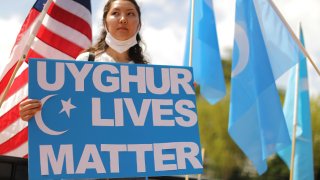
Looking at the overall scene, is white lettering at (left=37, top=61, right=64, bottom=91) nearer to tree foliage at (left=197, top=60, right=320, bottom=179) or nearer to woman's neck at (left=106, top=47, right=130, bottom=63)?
woman's neck at (left=106, top=47, right=130, bottom=63)

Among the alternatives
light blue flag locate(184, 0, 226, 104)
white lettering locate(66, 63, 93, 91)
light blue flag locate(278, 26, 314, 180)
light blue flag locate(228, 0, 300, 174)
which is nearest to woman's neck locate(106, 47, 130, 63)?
white lettering locate(66, 63, 93, 91)

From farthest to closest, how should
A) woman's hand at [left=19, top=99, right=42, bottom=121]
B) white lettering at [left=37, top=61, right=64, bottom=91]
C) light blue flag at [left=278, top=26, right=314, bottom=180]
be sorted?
light blue flag at [left=278, top=26, right=314, bottom=180], white lettering at [left=37, top=61, right=64, bottom=91], woman's hand at [left=19, top=99, right=42, bottom=121]

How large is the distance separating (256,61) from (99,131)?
2.49 metres

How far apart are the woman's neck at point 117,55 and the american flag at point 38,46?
121cm

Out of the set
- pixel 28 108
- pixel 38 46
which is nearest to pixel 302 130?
pixel 38 46

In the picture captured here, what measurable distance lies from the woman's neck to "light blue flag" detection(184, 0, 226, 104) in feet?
8.85

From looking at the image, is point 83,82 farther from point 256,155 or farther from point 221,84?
point 221,84

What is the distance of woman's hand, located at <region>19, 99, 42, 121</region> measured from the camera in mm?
2275

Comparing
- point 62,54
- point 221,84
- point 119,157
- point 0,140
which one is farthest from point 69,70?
point 221,84

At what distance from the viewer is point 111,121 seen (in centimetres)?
244

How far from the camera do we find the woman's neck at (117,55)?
273 centimetres

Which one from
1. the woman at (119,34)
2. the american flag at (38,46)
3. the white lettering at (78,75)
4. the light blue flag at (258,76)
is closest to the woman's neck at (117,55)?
the woman at (119,34)

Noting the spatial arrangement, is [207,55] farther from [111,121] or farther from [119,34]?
[111,121]

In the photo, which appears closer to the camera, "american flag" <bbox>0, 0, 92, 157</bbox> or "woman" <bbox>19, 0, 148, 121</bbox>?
"woman" <bbox>19, 0, 148, 121</bbox>
